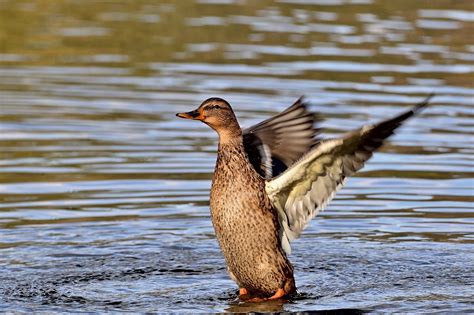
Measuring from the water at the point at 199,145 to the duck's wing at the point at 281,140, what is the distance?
2.79 feet

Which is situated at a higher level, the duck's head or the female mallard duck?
the duck's head

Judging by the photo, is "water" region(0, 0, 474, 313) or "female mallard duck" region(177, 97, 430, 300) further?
"water" region(0, 0, 474, 313)

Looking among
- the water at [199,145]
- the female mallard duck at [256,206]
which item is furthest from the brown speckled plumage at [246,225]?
the water at [199,145]

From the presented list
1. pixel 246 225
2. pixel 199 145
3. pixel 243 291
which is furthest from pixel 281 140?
pixel 199 145

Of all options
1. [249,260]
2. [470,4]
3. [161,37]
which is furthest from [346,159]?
[470,4]

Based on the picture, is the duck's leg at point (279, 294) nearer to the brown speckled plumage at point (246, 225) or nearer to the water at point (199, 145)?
the brown speckled plumage at point (246, 225)

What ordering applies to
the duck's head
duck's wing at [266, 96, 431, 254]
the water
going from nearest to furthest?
1. duck's wing at [266, 96, 431, 254]
2. the duck's head
3. the water

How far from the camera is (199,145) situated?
15.1 m

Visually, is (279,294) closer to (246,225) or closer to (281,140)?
(246,225)

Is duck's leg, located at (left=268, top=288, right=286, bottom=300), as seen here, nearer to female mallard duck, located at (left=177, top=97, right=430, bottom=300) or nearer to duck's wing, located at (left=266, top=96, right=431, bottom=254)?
female mallard duck, located at (left=177, top=97, right=430, bottom=300)

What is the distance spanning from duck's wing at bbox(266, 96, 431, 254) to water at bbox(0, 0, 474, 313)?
1.89ft

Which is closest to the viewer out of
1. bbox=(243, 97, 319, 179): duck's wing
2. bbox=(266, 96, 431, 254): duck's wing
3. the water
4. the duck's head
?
bbox=(266, 96, 431, 254): duck's wing

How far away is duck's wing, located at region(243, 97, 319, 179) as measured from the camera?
34.6ft

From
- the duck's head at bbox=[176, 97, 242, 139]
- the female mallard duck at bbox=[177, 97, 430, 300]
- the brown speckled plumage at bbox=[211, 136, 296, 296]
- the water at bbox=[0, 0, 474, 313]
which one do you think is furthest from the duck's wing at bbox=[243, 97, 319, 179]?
the water at bbox=[0, 0, 474, 313]
